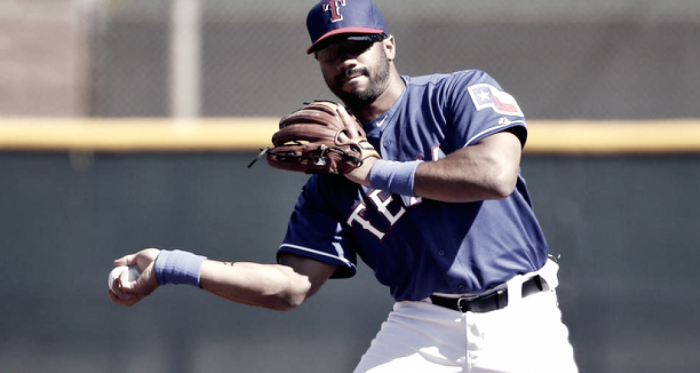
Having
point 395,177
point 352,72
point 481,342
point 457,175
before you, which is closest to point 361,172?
point 395,177

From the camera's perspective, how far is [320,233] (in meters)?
2.24

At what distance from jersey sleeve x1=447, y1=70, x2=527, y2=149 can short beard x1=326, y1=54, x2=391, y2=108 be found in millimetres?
203

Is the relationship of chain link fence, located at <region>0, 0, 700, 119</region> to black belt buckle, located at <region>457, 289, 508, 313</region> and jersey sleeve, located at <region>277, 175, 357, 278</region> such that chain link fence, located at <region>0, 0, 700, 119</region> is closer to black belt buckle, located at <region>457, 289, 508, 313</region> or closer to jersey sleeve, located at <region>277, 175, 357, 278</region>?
jersey sleeve, located at <region>277, 175, 357, 278</region>

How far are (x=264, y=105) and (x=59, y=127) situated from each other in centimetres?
117

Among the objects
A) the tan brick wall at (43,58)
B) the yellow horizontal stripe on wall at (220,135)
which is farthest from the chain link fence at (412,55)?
the yellow horizontal stripe on wall at (220,135)

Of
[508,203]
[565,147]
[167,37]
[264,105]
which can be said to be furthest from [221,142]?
[508,203]

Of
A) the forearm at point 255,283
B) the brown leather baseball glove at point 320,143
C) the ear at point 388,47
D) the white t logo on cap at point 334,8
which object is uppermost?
the white t logo on cap at point 334,8

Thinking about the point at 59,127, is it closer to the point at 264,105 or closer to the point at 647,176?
the point at 264,105

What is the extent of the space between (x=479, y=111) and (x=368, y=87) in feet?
1.12

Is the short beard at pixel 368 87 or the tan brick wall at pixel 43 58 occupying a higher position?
the tan brick wall at pixel 43 58

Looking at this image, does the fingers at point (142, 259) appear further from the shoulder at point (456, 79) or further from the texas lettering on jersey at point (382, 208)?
the shoulder at point (456, 79)

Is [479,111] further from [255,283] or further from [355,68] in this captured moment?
[255,283]

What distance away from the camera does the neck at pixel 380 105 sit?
2.23 meters

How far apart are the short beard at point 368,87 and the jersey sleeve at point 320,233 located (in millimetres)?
263
